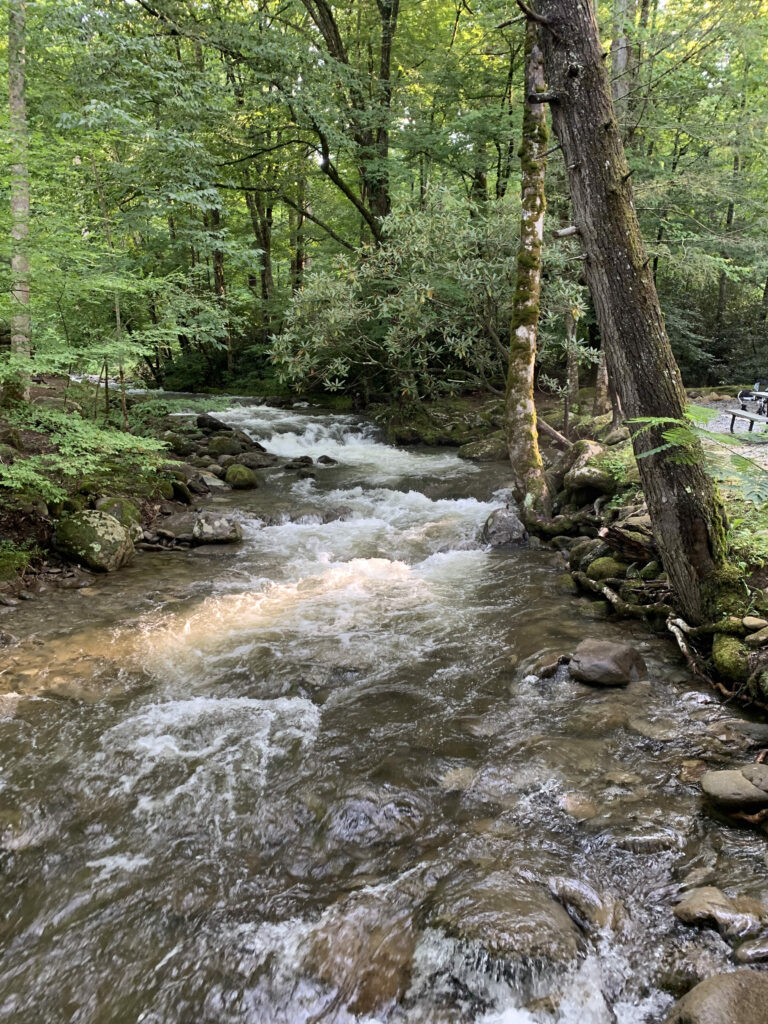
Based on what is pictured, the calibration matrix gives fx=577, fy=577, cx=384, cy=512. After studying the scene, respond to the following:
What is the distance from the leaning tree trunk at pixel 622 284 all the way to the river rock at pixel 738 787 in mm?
1787

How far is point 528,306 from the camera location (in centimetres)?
880

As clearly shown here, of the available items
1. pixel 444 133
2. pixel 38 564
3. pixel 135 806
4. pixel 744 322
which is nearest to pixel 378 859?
pixel 135 806

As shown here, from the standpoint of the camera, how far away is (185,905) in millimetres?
3219

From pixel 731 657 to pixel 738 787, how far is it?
4.77 feet

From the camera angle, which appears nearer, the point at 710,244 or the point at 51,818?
the point at 51,818

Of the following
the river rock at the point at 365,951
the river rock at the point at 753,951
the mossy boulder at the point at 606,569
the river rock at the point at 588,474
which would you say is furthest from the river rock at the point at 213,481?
the river rock at the point at 753,951

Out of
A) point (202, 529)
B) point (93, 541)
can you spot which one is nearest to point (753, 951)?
point (93, 541)

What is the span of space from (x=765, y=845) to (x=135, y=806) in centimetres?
388

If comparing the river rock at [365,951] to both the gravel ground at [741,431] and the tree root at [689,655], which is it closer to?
the tree root at [689,655]

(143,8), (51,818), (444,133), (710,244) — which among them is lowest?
(51,818)

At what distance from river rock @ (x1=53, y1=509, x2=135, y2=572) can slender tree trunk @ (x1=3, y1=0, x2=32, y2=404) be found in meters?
1.92

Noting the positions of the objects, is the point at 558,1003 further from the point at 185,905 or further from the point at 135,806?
the point at 135,806

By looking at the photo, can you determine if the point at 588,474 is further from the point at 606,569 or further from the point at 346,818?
the point at 346,818

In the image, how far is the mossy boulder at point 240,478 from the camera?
41.2 feet
